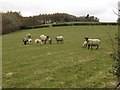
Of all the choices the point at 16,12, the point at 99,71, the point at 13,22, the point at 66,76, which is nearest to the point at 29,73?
the point at 66,76

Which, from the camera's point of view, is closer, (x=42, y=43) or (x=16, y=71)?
(x=16, y=71)

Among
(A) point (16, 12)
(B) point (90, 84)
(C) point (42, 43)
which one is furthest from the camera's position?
(A) point (16, 12)

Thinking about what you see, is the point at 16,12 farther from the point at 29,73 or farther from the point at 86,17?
the point at 29,73

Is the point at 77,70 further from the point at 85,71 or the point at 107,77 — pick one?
the point at 107,77

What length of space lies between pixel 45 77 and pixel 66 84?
3201 millimetres

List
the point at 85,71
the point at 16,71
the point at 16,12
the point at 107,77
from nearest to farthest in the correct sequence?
1. the point at 107,77
2. the point at 85,71
3. the point at 16,71
4. the point at 16,12

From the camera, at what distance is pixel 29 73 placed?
2484 cm

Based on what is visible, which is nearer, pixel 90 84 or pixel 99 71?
pixel 90 84

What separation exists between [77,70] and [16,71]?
5440 millimetres

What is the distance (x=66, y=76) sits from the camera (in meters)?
22.5

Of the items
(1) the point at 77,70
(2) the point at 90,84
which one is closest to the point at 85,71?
(1) the point at 77,70

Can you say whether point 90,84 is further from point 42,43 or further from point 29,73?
point 42,43

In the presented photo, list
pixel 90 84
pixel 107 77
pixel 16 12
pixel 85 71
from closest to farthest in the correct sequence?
pixel 90 84, pixel 107 77, pixel 85 71, pixel 16 12

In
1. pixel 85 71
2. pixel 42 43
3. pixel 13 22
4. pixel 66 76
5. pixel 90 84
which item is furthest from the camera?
pixel 13 22
